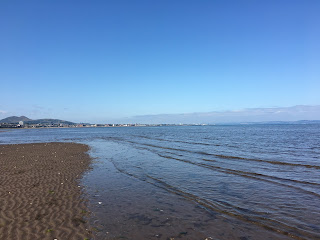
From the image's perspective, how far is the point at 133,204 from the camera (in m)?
9.01

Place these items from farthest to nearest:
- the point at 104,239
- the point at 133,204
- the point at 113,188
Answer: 1. the point at 113,188
2. the point at 133,204
3. the point at 104,239

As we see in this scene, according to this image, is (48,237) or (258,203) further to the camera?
(258,203)

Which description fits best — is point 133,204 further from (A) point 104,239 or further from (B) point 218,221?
(B) point 218,221

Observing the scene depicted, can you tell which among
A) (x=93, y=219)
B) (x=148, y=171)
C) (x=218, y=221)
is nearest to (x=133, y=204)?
(x=93, y=219)

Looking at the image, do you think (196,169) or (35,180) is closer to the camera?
(35,180)

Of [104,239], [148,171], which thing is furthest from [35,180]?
[104,239]

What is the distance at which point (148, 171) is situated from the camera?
1561 centimetres

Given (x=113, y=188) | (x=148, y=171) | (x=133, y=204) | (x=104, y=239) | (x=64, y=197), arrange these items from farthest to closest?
(x=148, y=171) < (x=113, y=188) < (x=64, y=197) < (x=133, y=204) < (x=104, y=239)

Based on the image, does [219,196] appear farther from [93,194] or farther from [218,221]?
[93,194]

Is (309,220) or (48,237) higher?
(48,237)

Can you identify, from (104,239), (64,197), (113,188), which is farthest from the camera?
(113,188)

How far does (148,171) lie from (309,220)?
10.2 metres

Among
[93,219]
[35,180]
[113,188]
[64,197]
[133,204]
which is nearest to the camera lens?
[93,219]

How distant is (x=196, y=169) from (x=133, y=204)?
26.8ft
